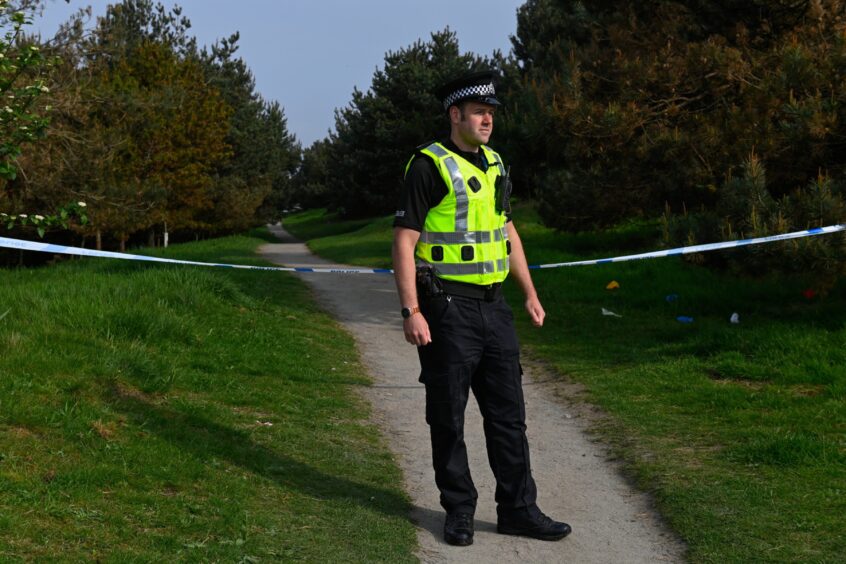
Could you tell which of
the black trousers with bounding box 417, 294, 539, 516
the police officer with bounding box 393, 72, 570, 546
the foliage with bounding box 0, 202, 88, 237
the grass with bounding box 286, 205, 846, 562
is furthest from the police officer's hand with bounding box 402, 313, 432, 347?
the foliage with bounding box 0, 202, 88, 237

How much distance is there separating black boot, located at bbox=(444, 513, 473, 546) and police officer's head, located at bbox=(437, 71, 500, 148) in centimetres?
193

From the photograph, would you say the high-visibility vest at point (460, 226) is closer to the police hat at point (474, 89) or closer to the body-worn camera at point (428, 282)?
the body-worn camera at point (428, 282)

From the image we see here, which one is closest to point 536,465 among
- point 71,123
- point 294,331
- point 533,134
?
point 294,331

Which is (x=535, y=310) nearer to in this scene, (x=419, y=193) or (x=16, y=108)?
(x=419, y=193)

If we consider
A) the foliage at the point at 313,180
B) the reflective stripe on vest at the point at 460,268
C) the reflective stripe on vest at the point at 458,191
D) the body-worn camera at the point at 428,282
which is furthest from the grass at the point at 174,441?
the foliage at the point at 313,180

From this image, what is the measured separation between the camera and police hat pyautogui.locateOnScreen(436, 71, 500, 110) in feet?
15.9

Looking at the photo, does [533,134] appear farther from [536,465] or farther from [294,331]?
[536,465]

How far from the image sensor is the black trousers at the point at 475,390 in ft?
15.8

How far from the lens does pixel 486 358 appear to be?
4.93m

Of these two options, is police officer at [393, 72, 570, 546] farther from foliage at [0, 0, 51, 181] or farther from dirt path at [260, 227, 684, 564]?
foliage at [0, 0, 51, 181]

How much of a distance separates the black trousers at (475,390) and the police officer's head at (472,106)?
84cm

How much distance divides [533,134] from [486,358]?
9332 millimetres

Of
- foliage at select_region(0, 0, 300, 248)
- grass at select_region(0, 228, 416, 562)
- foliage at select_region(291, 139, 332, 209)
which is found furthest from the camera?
foliage at select_region(291, 139, 332, 209)

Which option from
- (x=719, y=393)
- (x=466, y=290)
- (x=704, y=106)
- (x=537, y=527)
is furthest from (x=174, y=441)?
(x=704, y=106)
